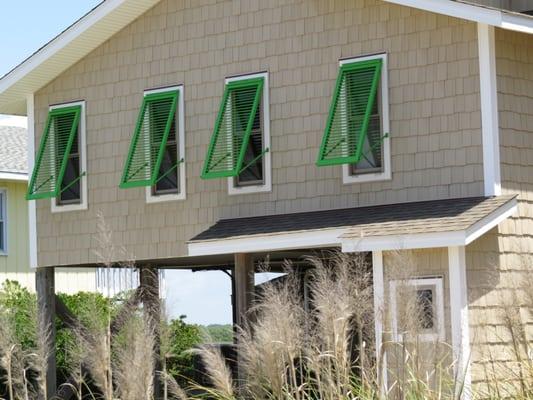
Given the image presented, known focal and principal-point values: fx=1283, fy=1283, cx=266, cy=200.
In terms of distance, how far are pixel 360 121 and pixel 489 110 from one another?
1876 millimetres

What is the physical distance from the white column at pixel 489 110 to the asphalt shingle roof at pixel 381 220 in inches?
11.5

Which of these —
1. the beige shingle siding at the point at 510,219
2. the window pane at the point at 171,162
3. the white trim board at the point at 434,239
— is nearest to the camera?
the white trim board at the point at 434,239

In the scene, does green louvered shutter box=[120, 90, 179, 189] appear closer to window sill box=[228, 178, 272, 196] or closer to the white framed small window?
window sill box=[228, 178, 272, 196]

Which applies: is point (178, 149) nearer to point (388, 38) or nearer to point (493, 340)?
point (388, 38)

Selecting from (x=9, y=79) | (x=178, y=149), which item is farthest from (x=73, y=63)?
(x=178, y=149)

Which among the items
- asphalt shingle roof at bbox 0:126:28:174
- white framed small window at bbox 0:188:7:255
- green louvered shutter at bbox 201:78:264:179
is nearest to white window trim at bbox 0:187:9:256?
white framed small window at bbox 0:188:7:255

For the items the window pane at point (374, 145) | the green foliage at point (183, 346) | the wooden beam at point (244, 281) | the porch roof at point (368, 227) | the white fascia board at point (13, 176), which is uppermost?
the white fascia board at point (13, 176)

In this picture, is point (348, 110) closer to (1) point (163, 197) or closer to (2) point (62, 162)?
(1) point (163, 197)

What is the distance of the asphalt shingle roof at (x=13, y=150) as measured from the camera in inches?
1145

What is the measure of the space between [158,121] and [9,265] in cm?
1067

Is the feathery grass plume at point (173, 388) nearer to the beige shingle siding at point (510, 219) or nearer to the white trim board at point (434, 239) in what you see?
the white trim board at point (434, 239)

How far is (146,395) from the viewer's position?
380 inches

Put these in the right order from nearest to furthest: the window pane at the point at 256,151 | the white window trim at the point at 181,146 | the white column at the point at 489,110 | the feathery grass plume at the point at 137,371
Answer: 1. the feathery grass plume at the point at 137,371
2. the white column at the point at 489,110
3. the window pane at the point at 256,151
4. the white window trim at the point at 181,146

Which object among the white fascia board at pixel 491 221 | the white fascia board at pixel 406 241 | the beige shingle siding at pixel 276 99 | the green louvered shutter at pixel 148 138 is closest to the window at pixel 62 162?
the beige shingle siding at pixel 276 99
